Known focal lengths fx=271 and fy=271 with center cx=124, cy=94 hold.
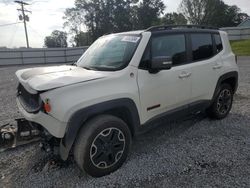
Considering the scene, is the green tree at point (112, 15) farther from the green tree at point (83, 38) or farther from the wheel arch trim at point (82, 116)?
the wheel arch trim at point (82, 116)

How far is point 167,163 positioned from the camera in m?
3.77

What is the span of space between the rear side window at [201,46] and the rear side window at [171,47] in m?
0.27

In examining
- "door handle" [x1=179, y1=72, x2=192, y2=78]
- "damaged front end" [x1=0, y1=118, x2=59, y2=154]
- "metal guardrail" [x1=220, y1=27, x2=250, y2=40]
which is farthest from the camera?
"metal guardrail" [x1=220, y1=27, x2=250, y2=40]

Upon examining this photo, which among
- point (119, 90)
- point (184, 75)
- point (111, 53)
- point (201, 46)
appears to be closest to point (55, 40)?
point (201, 46)

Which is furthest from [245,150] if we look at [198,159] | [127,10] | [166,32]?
[127,10]

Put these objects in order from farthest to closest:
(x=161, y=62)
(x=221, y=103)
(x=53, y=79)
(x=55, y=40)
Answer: (x=55, y=40)
(x=221, y=103)
(x=161, y=62)
(x=53, y=79)

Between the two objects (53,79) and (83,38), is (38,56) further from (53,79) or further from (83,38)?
(83,38)

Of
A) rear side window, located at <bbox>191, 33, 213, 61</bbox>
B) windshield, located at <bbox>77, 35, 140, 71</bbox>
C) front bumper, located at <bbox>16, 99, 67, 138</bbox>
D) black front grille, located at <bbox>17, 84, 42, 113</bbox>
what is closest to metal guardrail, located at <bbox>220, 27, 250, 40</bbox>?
rear side window, located at <bbox>191, 33, 213, 61</bbox>

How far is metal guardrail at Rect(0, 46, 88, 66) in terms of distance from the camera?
25.0 m

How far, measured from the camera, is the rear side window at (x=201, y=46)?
4672 millimetres

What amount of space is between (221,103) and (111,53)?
8.57ft

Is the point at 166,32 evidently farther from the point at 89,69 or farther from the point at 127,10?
the point at 127,10

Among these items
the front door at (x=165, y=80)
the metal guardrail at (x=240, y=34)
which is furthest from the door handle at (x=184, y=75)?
the metal guardrail at (x=240, y=34)

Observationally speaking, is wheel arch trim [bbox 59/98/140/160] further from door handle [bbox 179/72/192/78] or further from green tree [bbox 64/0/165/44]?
green tree [bbox 64/0/165/44]
